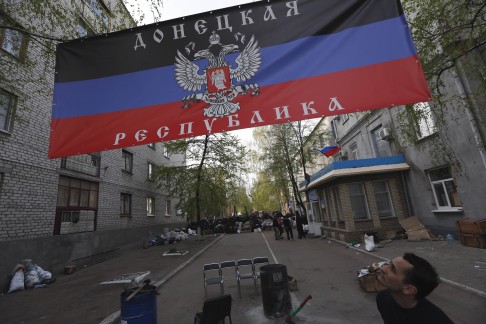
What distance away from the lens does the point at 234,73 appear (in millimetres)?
2746

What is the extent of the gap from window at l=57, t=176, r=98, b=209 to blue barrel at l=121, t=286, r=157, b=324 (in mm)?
9617

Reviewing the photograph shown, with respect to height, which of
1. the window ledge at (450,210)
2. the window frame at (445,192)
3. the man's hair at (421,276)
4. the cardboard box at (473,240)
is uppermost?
the window frame at (445,192)

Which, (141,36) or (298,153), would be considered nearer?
(141,36)

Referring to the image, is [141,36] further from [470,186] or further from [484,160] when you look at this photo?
[470,186]

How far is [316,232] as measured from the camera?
20.1 metres

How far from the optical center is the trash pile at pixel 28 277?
28.3 ft

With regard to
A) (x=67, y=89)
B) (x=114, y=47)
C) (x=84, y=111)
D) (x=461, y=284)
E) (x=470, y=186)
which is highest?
(x=114, y=47)

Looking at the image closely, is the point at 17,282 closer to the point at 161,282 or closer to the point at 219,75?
the point at 161,282

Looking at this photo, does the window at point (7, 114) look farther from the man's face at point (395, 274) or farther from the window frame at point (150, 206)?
the window frame at point (150, 206)

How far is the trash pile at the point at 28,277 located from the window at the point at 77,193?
2958mm

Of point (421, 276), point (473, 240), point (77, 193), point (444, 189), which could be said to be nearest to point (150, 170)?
point (77, 193)

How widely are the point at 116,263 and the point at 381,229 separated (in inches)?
566

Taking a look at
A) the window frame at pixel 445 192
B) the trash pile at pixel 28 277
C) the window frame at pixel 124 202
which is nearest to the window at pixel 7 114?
the trash pile at pixel 28 277

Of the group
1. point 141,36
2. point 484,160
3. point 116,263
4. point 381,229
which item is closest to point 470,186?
point 484,160
